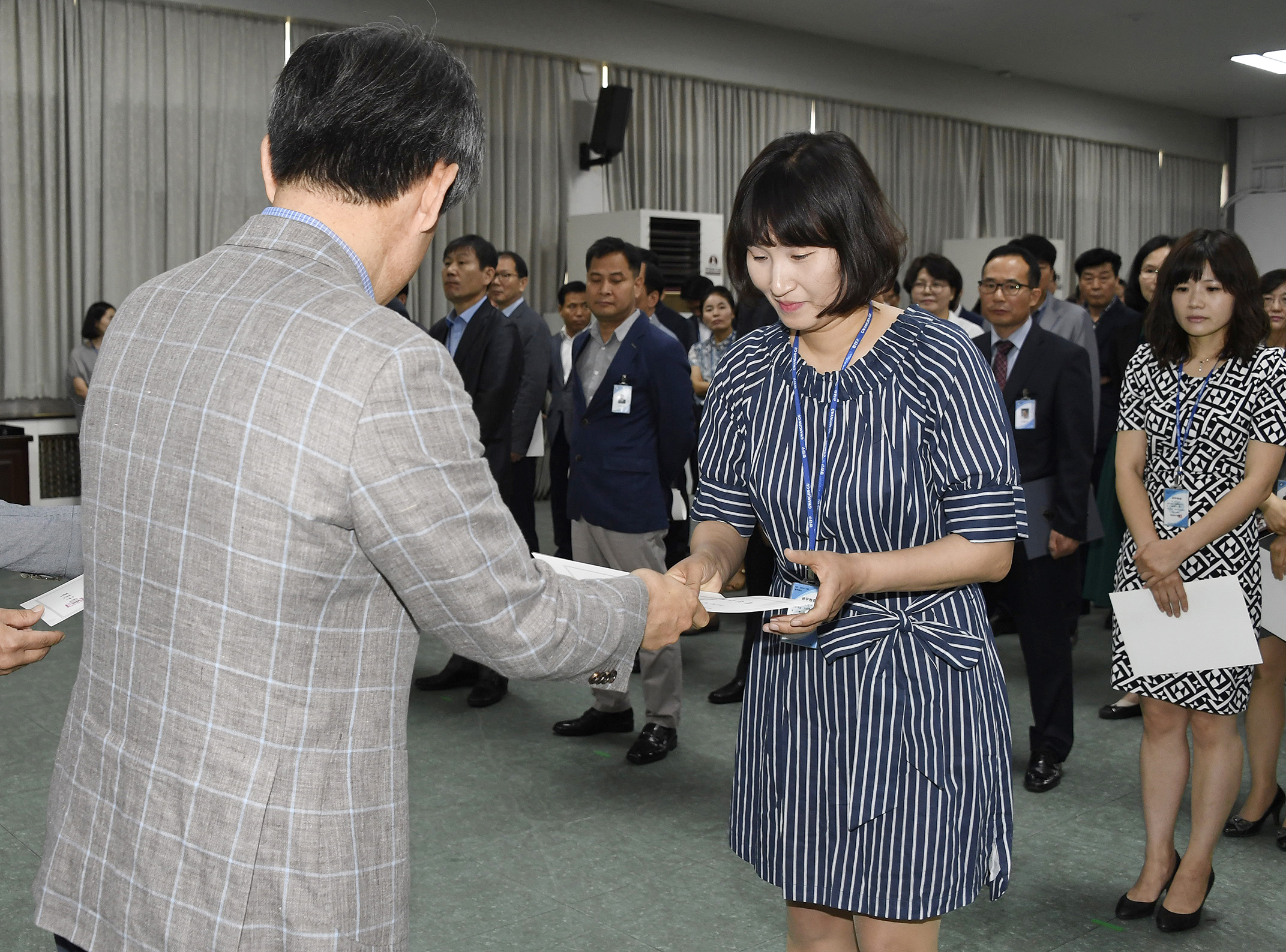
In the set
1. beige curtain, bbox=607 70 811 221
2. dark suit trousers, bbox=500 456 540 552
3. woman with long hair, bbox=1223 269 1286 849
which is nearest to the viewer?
woman with long hair, bbox=1223 269 1286 849

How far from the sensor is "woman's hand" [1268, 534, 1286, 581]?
2811 mm

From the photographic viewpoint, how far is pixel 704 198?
10648 millimetres

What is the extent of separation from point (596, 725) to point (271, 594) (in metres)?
3.07

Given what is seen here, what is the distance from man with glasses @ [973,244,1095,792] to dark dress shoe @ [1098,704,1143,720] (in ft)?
2.16

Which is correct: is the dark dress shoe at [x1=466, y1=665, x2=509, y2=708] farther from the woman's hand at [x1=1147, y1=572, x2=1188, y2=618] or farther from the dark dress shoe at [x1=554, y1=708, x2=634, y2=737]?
the woman's hand at [x1=1147, y1=572, x2=1188, y2=618]

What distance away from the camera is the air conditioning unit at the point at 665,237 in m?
9.41

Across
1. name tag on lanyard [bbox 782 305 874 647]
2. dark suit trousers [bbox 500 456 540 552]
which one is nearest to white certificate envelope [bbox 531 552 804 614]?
name tag on lanyard [bbox 782 305 874 647]

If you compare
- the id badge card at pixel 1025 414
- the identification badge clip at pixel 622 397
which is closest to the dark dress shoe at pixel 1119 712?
the id badge card at pixel 1025 414

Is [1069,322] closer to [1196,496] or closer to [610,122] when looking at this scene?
[1196,496]

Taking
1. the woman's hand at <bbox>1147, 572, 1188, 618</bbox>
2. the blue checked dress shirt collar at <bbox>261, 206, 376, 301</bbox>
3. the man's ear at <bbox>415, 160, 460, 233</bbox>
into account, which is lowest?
the woman's hand at <bbox>1147, 572, 1188, 618</bbox>

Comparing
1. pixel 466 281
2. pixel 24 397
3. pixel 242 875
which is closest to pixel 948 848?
pixel 242 875

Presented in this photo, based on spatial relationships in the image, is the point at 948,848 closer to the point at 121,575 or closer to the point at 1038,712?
the point at 121,575

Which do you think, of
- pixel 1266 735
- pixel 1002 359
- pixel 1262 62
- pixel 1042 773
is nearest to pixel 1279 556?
pixel 1266 735

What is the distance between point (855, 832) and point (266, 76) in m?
7.98
